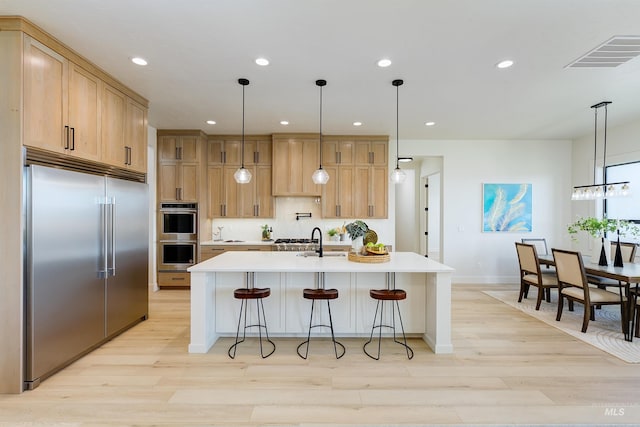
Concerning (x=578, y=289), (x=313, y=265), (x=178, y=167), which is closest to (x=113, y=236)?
(x=313, y=265)

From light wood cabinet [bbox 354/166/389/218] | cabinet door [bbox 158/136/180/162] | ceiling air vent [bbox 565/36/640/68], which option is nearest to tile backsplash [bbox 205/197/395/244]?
light wood cabinet [bbox 354/166/389/218]

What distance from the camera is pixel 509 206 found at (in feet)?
20.6

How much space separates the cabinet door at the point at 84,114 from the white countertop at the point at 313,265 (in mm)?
1536

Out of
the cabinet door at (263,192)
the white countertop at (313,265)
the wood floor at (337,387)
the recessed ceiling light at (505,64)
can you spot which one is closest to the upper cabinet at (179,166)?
the cabinet door at (263,192)

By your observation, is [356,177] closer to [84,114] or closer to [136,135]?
[136,135]

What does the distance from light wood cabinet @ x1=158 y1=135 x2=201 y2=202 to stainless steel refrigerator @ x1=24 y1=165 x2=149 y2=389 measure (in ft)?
6.08

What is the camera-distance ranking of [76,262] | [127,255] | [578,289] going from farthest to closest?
[578,289]
[127,255]
[76,262]

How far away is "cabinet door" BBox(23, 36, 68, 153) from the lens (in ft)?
7.92

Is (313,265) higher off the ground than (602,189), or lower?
lower

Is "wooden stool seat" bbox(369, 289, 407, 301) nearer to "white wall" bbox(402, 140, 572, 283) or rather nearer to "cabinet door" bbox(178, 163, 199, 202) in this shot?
"white wall" bbox(402, 140, 572, 283)

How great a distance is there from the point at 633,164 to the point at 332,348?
5828mm

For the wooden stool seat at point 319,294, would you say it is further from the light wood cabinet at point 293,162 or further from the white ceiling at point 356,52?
the light wood cabinet at point 293,162

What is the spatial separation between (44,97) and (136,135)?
130cm

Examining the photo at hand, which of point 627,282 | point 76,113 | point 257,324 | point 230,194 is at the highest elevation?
point 76,113
